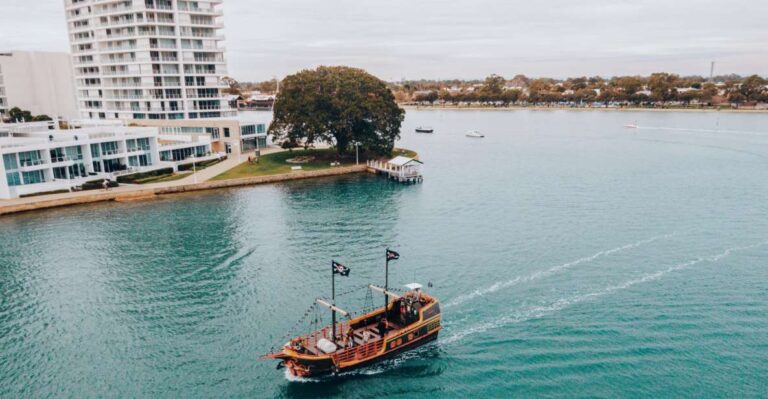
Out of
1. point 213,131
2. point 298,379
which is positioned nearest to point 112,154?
point 213,131

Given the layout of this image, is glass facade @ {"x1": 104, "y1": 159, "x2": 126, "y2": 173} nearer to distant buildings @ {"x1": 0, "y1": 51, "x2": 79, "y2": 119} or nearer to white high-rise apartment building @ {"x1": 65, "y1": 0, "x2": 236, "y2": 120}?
white high-rise apartment building @ {"x1": 65, "y1": 0, "x2": 236, "y2": 120}

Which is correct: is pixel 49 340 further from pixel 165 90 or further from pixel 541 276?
pixel 165 90

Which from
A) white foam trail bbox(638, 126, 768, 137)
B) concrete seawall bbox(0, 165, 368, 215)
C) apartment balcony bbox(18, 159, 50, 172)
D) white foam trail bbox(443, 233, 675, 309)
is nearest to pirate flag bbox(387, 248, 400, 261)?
white foam trail bbox(443, 233, 675, 309)

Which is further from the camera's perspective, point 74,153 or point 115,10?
point 115,10

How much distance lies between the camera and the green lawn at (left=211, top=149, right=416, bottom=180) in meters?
102

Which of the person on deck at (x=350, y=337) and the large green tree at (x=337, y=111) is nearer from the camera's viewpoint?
the person on deck at (x=350, y=337)

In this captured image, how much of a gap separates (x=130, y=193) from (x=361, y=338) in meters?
61.9

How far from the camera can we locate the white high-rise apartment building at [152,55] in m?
131

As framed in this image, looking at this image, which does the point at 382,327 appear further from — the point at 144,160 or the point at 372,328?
the point at 144,160

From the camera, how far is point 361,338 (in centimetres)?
4091

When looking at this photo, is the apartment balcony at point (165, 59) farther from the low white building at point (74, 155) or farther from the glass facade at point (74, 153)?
the glass facade at point (74, 153)

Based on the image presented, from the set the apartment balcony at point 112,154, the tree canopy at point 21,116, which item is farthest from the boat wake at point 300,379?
the tree canopy at point 21,116

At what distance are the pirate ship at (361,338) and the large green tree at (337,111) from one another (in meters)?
70.6

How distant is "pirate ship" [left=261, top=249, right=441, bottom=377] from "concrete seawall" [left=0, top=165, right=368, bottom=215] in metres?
57.2
